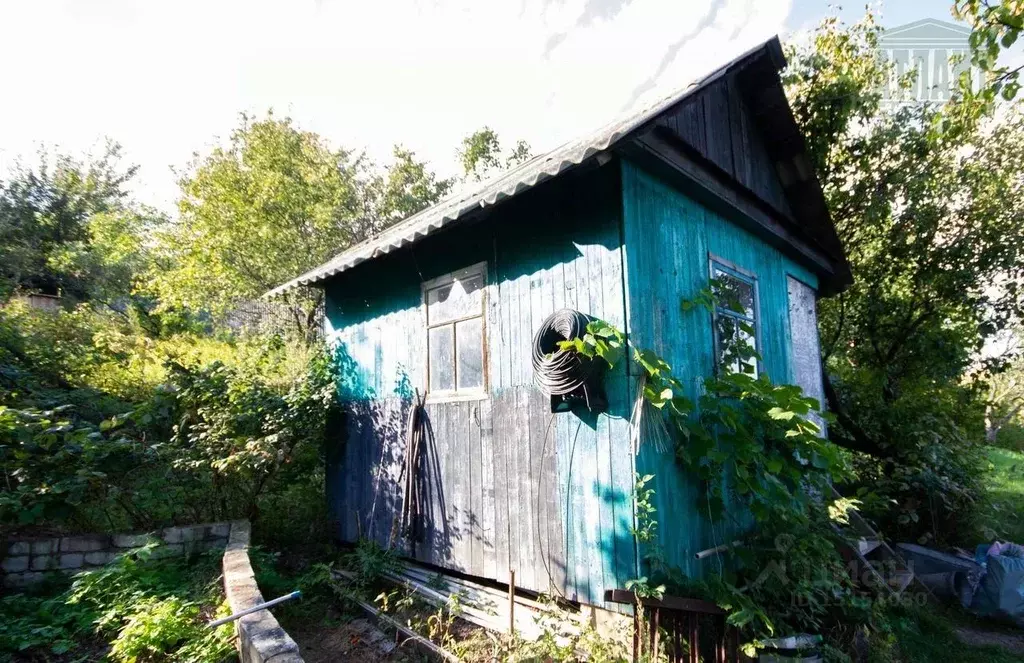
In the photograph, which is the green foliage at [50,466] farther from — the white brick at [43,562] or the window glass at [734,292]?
the window glass at [734,292]

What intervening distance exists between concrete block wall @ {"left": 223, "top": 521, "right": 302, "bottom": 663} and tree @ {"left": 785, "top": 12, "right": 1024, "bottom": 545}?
850 centimetres

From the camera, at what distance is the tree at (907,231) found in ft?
29.0

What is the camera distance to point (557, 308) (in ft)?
13.9

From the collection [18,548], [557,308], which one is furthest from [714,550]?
[18,548]

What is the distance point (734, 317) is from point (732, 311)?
8 centimetres

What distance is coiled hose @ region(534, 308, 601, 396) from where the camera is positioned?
12.5ft

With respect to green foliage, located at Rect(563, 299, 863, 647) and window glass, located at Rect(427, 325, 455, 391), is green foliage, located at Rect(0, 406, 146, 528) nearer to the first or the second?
window glass, located at Rect(427, 325, 455, 391)

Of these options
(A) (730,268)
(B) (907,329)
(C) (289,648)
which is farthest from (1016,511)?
(C) (289,648)

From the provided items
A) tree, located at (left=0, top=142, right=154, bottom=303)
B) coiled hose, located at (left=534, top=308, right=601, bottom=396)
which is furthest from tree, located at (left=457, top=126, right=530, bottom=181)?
coiled hose, located at (left=534, top=308, right=601, bottom=396)

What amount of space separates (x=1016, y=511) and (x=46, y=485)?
46.0ft

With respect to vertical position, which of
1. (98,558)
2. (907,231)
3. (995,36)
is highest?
(907,231)

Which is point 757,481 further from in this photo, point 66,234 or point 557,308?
point 66,234

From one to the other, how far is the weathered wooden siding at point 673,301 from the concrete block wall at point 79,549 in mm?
4896

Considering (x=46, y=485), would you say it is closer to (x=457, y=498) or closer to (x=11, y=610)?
(x=11, y=610)
